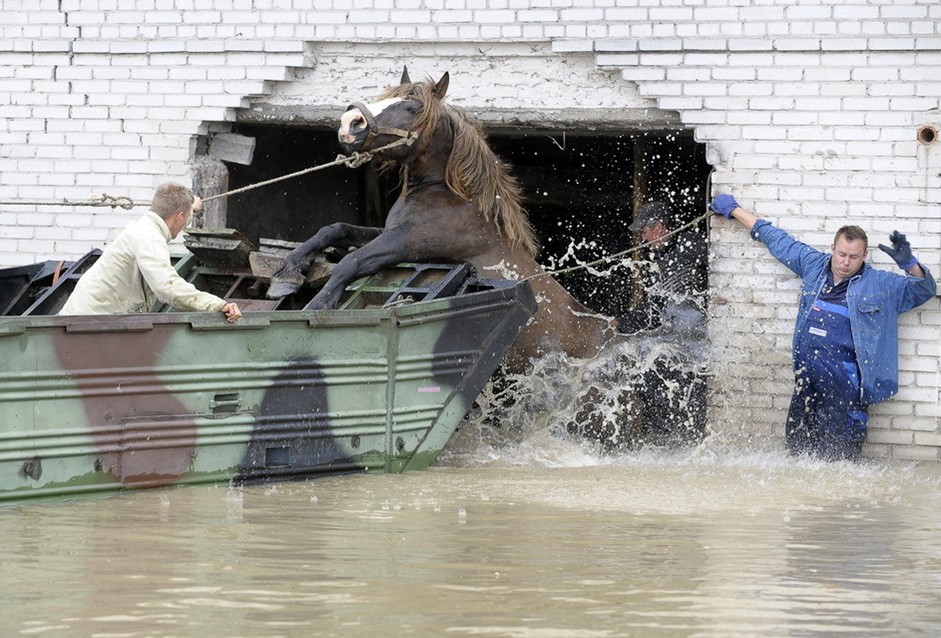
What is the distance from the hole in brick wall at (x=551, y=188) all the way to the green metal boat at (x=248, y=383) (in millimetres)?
2130

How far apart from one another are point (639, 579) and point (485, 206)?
12.7 ft

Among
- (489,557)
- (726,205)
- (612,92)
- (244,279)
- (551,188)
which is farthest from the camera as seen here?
(551,188)

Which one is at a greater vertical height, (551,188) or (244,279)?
(551,188)

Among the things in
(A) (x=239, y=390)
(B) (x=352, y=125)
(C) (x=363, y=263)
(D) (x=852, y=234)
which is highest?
(B) (x=352, y=125)

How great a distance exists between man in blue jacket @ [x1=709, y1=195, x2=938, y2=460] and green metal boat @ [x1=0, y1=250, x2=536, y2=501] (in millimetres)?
1640

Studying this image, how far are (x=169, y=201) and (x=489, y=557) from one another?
2677 mm

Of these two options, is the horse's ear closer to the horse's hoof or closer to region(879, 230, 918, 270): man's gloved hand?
the horse's hoof

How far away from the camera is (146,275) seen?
7.09 m

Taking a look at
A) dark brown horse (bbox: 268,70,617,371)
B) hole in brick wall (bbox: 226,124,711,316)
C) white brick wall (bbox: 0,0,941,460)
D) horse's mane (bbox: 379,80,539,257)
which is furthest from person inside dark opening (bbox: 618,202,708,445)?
horse's mane (bbox: 379,80,539,257)

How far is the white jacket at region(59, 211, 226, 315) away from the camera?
7.09 meters

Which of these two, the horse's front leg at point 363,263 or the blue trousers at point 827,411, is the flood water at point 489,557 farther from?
the horse's front leg at point 363,263

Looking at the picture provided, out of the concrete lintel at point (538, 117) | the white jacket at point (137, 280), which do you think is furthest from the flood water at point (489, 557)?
the concrete lintel at point (538, 117)

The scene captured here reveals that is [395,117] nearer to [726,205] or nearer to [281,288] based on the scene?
[281,288]

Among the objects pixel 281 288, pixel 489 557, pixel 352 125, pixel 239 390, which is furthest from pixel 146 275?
pixel 489 557
